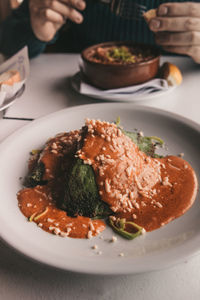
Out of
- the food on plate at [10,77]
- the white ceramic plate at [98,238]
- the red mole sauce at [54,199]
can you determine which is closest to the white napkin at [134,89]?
the white ceramic plate at [98,238]

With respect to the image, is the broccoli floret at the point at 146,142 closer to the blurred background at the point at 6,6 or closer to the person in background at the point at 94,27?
the person in background at the point at 94,27

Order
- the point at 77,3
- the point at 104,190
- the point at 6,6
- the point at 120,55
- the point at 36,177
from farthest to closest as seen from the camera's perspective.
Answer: the point at 6,6
the point at 77,3
the point at 120,55
the point at 36,177
the point at 104,190

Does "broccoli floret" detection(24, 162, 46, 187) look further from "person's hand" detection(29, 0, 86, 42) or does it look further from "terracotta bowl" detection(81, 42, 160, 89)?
"person's hand" detection(29, 0, 86, 42)

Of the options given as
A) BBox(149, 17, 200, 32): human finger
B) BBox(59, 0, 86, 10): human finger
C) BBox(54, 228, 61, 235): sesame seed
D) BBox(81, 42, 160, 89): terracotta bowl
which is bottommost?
BBox(54, 228, 61, 235): sesame seed

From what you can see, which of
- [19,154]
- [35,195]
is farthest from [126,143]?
[19,154]

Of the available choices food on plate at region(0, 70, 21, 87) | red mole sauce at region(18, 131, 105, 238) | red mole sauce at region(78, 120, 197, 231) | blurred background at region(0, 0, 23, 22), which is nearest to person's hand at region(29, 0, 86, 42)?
food on plate at region(0, 70, 21, 87)

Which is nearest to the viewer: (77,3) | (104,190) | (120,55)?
(104,190)

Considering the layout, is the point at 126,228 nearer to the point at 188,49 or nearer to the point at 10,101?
the point at 10,101

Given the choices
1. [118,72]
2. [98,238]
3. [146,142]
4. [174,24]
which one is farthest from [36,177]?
[174,24]
